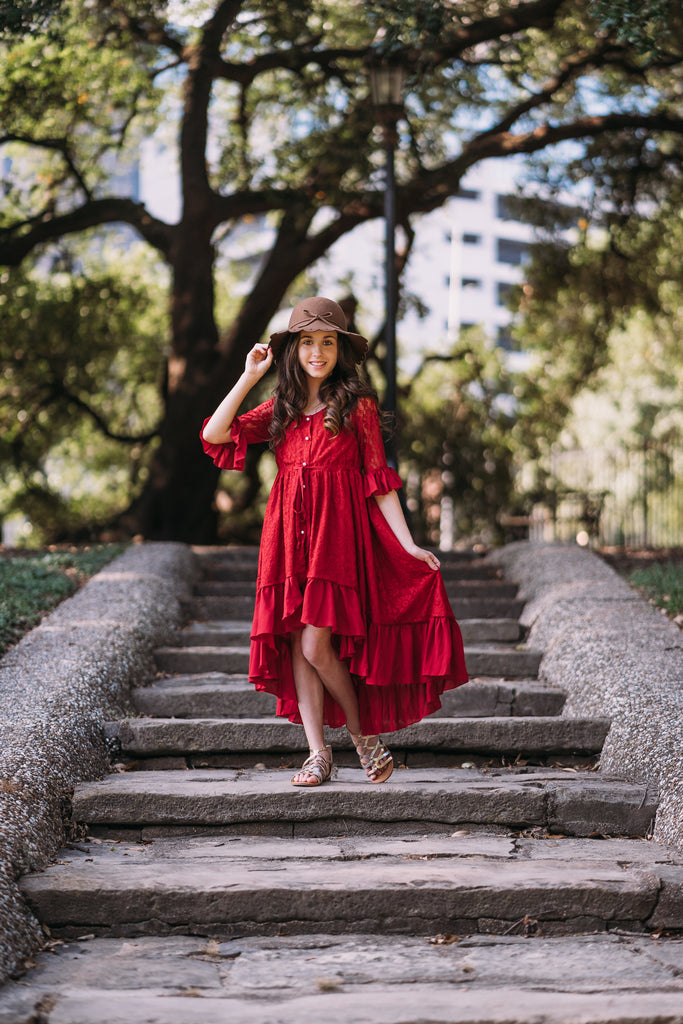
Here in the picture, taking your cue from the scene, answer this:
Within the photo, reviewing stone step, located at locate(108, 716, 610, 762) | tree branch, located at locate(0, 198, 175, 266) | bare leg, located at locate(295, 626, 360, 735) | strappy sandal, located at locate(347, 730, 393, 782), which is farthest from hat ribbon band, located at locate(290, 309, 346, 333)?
tree branch, located at locate(0, 198, 175, 266)

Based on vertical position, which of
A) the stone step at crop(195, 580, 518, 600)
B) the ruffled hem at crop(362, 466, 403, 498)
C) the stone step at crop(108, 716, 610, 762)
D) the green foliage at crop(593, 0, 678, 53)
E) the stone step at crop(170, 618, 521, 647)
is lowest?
the stone step at crop(108, 716, 610, 762)

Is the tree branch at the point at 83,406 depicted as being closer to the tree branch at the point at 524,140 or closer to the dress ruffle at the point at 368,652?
the tree branch at the point at 524,140

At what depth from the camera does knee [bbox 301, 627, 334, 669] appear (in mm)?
3939

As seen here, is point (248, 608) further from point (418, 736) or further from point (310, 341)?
point (310, 341)

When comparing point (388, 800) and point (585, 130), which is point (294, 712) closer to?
point (388, 800)

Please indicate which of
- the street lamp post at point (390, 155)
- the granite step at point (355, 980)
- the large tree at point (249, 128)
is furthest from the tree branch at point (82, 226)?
the granite step at point (355, 980)

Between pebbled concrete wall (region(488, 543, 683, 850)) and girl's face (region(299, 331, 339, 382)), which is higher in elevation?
girl's face (region(299, 331, 339, 382))

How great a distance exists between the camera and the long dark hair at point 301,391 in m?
4.04

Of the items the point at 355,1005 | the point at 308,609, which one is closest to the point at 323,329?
the point at 308,609

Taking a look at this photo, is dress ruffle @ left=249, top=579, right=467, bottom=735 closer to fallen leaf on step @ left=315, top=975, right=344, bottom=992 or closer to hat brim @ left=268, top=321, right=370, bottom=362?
hat brim @ left=268, top=321, right=370, bottom=362

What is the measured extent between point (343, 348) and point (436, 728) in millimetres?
1750

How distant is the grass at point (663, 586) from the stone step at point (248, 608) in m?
0.84

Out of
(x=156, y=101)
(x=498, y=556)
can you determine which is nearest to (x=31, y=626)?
(x=498, y=556)

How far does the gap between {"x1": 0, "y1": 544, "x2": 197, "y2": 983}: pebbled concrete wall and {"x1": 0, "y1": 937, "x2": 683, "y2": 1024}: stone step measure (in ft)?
0.84
